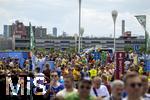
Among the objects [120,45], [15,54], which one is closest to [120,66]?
[15,54]

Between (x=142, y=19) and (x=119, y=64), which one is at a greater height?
(x=142, y=19)

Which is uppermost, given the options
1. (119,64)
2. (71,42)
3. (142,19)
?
(142,19)

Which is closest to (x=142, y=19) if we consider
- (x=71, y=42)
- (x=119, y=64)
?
(x=119, y=64)

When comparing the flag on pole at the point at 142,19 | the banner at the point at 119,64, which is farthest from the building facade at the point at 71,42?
the banner at the point at 119,64

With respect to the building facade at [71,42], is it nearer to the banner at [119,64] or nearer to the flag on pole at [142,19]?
the flag on pole at [142,19]

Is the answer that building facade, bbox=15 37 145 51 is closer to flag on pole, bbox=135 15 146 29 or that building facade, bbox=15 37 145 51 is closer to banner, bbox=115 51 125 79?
flag on pole, bbox=135 15 146 29

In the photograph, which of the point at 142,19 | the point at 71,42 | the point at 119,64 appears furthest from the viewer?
the point at 71,42

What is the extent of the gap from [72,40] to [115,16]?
158104 mm

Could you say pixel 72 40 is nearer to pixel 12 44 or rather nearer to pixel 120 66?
pixel 12 44

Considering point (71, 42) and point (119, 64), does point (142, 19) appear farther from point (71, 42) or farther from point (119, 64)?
point (71, 42)

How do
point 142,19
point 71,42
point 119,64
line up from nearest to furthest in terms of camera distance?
point 119,64 < point 142,19 < point 71,42

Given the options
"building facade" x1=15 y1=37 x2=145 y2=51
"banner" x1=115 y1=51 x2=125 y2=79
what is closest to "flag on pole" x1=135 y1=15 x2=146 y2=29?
"banner" x1=115 y1=51 x2=125 y2=79

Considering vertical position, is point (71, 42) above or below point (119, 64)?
below

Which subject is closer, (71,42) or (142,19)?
(142,19)
